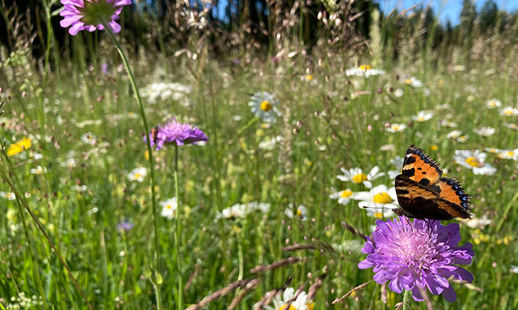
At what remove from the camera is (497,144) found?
245 centimetres

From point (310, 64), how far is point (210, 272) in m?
1.10

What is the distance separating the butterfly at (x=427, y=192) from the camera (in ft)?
2.79

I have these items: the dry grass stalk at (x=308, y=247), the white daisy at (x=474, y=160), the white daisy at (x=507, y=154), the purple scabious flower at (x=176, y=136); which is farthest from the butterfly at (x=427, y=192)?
the white daisy at (x=507, y=154)

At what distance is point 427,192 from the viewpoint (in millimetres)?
871

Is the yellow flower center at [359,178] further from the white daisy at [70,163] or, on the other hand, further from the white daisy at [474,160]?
the white daisy at [70,163]

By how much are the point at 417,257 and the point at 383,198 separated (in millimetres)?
613

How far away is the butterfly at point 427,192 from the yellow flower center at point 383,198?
0.36 metres

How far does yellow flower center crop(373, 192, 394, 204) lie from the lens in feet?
4.37

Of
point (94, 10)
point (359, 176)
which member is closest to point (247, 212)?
point (359, 176)

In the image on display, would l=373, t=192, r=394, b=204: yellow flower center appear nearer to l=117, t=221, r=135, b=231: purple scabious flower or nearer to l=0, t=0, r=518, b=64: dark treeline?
l=0, t=0, r=518, b=64: dark treeline

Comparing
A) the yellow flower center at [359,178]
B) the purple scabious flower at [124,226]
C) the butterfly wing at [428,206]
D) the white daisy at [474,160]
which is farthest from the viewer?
the purple scabious flower at [124,226]

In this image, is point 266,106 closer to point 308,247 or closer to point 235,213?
point 235,213

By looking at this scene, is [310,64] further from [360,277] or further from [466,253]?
[466,253]

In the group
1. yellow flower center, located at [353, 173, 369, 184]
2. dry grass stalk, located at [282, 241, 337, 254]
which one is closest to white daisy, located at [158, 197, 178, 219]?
yellow flower center, located at [353, 173, 369, 184]
